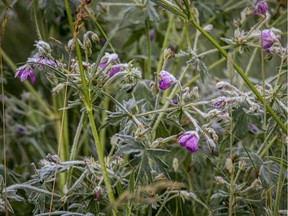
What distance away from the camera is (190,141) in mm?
1265

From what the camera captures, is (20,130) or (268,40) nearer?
(268,40)

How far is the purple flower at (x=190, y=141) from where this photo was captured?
49.6 inches

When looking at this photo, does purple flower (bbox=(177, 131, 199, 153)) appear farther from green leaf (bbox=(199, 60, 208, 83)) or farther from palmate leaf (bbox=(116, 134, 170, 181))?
green leaf (bbox=(199, 60, 208, 83))

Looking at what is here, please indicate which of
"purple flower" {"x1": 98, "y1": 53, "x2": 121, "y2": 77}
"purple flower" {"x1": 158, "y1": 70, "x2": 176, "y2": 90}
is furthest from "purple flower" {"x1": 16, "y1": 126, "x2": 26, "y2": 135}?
"purple flower" {"x1": 158, "y1": 70, "x2": 176, "y2": 90}

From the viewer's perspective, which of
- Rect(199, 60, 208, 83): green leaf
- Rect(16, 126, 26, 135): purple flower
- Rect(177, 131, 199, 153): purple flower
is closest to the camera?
Rect(177, 131, 199, 153): purple flower

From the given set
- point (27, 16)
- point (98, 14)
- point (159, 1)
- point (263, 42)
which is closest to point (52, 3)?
point (98, 14)

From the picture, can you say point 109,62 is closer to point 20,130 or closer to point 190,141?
point 190,141

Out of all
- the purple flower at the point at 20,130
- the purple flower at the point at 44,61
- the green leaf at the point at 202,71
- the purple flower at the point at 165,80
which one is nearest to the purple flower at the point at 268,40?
the green leaf at the point at 202,71

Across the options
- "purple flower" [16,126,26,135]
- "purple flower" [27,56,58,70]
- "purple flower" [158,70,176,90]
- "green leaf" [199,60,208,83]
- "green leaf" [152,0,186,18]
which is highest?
"green leaf" [152,0,186,18]

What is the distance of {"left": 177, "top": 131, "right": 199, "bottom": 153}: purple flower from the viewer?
126 centimetres

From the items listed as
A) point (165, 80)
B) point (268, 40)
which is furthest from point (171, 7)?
point (268, 40)

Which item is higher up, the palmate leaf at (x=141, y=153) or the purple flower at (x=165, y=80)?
the purple flower at (x=165, y=80)

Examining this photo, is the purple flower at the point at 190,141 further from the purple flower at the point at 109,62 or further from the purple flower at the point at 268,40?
the purple flower at the point at 268,40

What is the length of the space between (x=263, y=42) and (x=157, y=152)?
415mm
